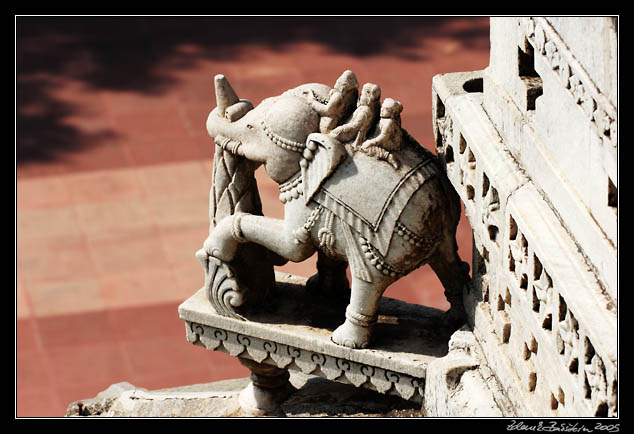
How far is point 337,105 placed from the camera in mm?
5852

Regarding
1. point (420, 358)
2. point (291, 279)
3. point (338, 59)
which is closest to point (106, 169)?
point (338, 59)

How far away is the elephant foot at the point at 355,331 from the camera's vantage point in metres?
5.99

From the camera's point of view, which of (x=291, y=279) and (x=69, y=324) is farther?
(x=69, y=324)

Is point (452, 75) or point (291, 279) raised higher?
point (452, 75)

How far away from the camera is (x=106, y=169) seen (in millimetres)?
11000

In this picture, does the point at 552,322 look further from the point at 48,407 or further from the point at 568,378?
the point at 48,407

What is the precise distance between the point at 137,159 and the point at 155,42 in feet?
9.55

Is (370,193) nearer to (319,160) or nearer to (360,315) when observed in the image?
(319,160)

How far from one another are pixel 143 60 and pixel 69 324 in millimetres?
4868

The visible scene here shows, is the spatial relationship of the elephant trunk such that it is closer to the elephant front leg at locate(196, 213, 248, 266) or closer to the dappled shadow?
the elephant front leg at locate(196, 213, 248, 266)

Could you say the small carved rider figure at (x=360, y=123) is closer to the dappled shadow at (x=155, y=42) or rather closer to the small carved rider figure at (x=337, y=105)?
the small carved rider figure at (x=337, y=105)

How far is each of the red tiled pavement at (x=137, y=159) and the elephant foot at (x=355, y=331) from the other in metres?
2.51

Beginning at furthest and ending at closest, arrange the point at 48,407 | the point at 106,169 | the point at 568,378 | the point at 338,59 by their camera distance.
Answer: the point at 338,59 < the point at 106,169 < the point at 48,407 < the point at 568,378

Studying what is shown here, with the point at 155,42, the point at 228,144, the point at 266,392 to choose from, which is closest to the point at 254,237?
the point at 228,144
